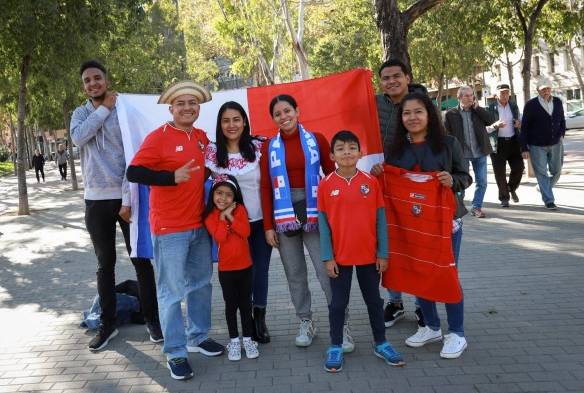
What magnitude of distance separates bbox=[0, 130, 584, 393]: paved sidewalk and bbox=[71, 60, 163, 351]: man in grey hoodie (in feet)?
1.83

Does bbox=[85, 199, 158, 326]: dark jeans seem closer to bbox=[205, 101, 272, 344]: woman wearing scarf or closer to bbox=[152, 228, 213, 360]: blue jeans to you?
bbox=[152, 228, 213, 360]: blue jeans

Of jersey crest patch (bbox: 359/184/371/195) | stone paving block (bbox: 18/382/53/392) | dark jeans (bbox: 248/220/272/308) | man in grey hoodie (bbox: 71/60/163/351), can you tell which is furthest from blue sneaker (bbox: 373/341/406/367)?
stone paving block (bbox: 18/382/53/392)

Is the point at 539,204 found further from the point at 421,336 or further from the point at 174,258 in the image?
the point at 174,258

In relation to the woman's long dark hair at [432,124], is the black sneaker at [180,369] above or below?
below

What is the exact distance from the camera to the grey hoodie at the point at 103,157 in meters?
4.32

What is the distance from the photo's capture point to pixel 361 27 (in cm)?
2762

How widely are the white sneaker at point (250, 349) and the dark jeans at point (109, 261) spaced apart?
3.12ft

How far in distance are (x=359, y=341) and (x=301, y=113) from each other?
6.61 feet

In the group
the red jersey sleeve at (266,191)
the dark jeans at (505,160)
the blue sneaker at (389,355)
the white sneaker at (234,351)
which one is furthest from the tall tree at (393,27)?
the white sneaker at (234,351)

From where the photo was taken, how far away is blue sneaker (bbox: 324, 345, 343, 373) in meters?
3.77

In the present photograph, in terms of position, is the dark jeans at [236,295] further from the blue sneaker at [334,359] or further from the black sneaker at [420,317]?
the black sneaker at [420,317]

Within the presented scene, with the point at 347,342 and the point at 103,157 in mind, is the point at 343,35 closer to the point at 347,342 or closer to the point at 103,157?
the point at 103,157

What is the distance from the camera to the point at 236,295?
4.11m

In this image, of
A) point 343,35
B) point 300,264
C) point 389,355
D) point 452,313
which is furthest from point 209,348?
point 343,35
